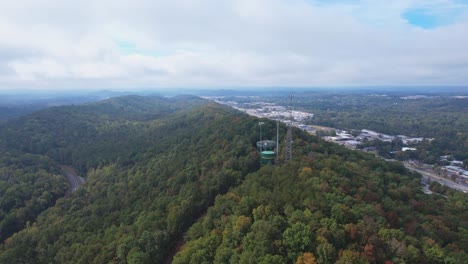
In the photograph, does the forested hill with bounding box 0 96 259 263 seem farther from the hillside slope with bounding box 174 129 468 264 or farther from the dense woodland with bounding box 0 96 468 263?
the hillside slope with bounding box 174 129 468 264

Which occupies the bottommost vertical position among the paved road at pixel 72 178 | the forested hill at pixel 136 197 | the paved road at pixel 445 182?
the paved road at pixel 72 178

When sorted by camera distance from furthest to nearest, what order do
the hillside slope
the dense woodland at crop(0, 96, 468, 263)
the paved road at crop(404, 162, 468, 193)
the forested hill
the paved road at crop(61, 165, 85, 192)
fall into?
the paved road at crop(61, 165, 85, 192) → the paved road at crop(404, 162, 468, 193) → the forested hill → the dense woodland at crop(0, 96, 468, 263) → the hillside slope

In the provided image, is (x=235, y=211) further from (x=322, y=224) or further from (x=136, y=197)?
(x=136, y=197)

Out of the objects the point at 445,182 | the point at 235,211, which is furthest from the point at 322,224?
the point at 445,182

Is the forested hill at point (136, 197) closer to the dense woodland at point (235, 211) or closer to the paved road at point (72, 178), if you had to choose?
the dense woodland at point (235, 211)

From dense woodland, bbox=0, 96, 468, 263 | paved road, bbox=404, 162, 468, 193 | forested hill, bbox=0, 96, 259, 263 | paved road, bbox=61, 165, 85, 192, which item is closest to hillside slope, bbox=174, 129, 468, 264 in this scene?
dense woodland, bbox=0, 96, 468, 263

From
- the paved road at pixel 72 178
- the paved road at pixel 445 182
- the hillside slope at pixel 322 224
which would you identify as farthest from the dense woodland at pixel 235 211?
the paved road at pixel 445 182
